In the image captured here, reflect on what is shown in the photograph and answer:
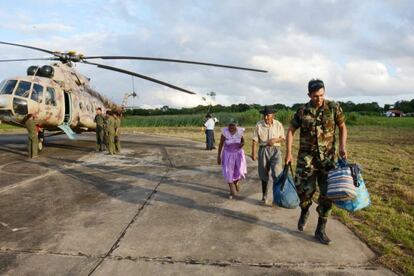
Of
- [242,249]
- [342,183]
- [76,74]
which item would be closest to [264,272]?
[242,249]

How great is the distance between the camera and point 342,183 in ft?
15.5

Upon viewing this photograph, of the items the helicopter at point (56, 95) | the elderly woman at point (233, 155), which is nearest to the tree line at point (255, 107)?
the helicopter at point (56, 95)

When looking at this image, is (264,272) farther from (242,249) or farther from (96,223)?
(96,223)

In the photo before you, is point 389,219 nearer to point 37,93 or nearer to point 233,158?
point 233,158

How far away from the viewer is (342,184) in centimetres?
472

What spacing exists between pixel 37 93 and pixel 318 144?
10.9 meters

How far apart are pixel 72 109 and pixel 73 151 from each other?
1721 millimetres

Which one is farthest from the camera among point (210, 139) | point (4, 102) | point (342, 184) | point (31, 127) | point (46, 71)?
point (210, 139)

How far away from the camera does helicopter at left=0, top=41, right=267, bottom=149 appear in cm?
1255

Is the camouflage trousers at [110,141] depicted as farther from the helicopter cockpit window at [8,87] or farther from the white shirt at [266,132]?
the white shirt at [266,132]

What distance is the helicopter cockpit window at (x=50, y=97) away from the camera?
44.5 feet

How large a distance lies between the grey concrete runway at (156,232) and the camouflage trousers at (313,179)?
0.48 meters

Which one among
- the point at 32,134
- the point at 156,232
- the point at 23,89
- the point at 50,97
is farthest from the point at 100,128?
the point at 156,232

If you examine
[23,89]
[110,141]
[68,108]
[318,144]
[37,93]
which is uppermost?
[23,89]
